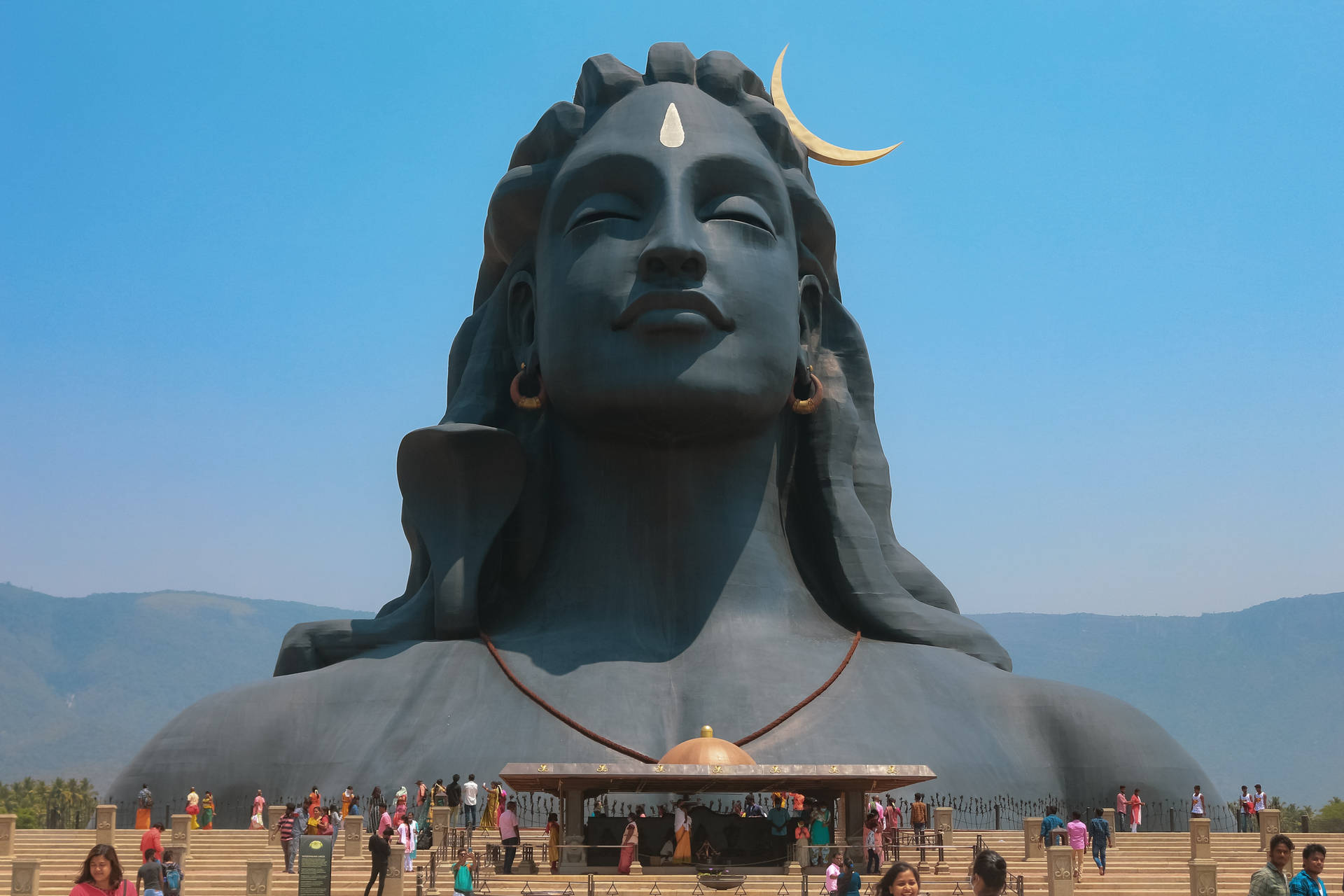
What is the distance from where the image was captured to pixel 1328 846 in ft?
74.3

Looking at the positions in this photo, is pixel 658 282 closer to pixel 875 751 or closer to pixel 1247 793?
pixel 875 751

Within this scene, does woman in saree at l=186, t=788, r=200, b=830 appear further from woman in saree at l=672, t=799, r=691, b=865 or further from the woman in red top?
the woman in red top

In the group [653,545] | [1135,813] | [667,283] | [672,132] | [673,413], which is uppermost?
[672,132]

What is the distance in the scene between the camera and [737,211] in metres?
25.7

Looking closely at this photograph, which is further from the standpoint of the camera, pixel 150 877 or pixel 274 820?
pixel 274 820

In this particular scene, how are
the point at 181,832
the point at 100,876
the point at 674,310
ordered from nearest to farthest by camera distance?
the point at 100,876
the point at 181,832
the point at 674,310

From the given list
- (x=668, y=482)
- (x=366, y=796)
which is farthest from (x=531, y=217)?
(x=366, y=796)

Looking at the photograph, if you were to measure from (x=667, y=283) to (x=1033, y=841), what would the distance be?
9.91m

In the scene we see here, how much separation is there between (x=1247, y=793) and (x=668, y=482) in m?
11.1

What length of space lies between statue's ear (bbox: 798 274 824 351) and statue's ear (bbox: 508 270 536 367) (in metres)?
4.67

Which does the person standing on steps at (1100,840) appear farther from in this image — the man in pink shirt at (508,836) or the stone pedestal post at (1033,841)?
the man in pink shirt at (508,836)

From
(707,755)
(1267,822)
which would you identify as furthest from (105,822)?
(1267,822)

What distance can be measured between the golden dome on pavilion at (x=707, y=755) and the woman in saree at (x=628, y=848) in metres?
0.99

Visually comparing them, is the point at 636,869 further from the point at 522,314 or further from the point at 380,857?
the point at 522,314
